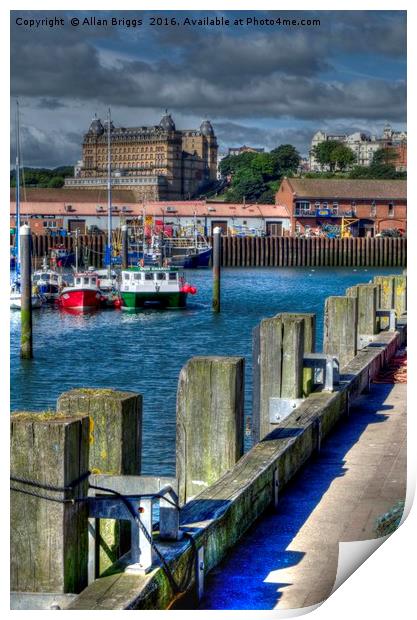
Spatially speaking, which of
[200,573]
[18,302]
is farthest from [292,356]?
[18,302]

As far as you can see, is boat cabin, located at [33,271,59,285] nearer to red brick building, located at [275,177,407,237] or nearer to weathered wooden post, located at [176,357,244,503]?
red brick building, located at [275,177,407,237]

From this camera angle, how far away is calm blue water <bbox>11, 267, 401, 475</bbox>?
1709cm

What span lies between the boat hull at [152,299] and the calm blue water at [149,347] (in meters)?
0.55

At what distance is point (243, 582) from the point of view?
4.31m

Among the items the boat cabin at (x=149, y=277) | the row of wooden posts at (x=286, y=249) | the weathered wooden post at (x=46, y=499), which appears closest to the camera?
the weathered wooden post at (x=46, y=499)

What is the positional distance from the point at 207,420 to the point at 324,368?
2285mm

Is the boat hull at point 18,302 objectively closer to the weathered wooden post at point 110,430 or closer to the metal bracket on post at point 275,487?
the metal bracket on post at point 275,487

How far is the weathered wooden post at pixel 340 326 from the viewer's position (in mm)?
9398

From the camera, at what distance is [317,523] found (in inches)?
199

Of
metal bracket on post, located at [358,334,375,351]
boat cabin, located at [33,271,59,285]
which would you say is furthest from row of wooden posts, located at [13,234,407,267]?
metal bracket on post, located at [358,334,375,351]

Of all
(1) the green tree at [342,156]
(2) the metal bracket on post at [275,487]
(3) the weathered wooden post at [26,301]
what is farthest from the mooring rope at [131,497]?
(1) the green tree at [342,156]

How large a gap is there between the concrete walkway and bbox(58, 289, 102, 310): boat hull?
3057 centimetres

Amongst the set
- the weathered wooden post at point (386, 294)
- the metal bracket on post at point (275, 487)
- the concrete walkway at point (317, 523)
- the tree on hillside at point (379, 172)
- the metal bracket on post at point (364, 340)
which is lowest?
the concrete walkway at point (317, 523)
